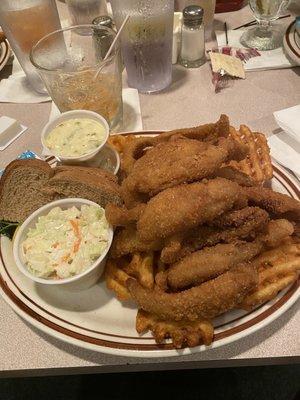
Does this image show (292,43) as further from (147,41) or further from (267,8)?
(147,41)

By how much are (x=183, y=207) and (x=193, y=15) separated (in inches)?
43.2

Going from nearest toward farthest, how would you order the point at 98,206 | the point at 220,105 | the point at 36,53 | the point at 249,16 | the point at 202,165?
the point at 202,165 < the point at 98,206 < the point at 36,53 < the point at 220,105 < the point at 249,16

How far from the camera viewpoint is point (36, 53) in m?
1.60

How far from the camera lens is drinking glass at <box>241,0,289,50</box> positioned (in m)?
1.86

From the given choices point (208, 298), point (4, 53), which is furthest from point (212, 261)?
point (4, 53)

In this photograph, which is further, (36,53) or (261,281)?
(36,53)

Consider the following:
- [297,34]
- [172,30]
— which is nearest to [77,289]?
[172,30]

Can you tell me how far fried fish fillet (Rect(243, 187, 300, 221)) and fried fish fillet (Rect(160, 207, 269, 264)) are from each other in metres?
0.05

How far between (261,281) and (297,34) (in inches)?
51.8

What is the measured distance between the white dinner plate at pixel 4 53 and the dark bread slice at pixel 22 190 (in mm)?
931

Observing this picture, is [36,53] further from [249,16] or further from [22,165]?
[249,16]

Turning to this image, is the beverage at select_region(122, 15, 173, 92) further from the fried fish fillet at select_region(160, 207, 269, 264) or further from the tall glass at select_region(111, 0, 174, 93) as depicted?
the fried fish fillet at select_region(160, 207, 269, 264)

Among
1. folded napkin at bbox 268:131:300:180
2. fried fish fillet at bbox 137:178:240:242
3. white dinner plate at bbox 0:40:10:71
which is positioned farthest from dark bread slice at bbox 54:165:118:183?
white dinner plate at bbox 0:40:10:71

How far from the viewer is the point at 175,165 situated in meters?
1.02
